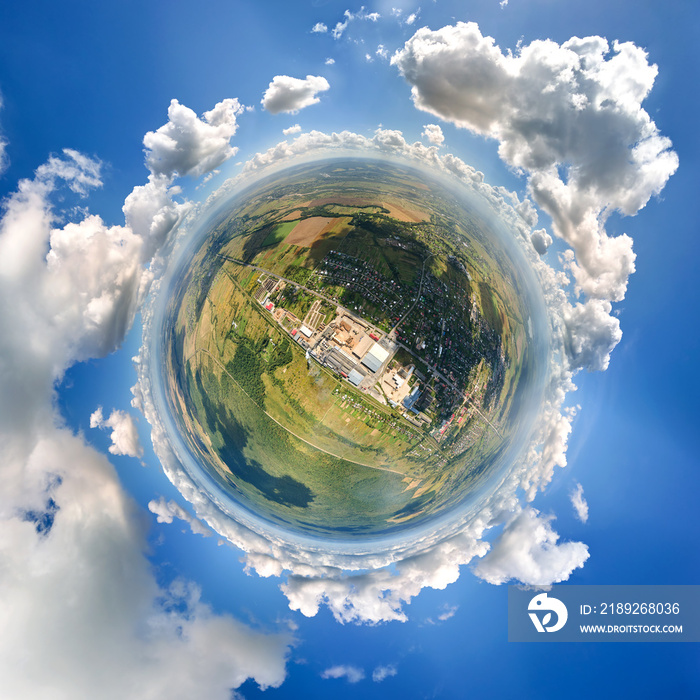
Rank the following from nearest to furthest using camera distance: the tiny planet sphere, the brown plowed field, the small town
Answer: the small town, the tiny planet sphere, the brown plowed field

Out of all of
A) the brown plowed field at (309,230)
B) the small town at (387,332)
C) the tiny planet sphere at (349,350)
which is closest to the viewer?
the small town at (387,332)

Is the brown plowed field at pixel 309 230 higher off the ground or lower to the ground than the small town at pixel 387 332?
higher

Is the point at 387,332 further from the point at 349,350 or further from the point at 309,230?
the point at 309,230

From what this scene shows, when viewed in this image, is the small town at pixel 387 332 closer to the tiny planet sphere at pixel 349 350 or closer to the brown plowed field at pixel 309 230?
the tiny planet sphere at pixel 349 350

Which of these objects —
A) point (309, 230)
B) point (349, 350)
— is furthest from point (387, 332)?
point (309, 230)

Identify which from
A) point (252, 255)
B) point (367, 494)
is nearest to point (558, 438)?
point (367, 494)

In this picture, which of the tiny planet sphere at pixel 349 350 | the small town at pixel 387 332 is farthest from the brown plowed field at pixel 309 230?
the small town at pixel 387 332

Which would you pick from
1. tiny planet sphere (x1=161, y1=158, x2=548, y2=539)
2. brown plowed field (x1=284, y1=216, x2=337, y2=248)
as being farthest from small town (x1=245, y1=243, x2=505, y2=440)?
brown plowed field (x1=284, y1=216, x2=337, y2=248)

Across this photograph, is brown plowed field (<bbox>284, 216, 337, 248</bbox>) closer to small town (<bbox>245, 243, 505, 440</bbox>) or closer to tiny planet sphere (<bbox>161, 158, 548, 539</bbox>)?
tiny planet sphere (<bbox>161, 158, 548, 539</bbox>)
